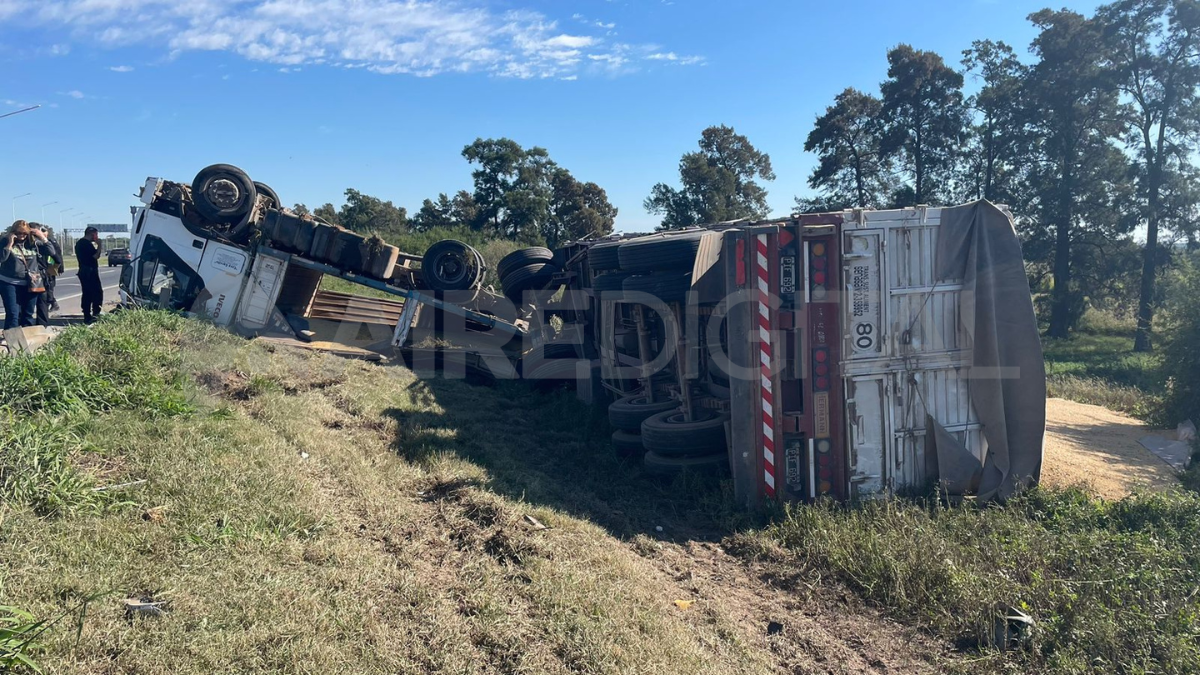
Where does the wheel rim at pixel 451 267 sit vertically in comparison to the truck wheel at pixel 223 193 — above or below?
below

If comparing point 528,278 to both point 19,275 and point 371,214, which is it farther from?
point 371,214

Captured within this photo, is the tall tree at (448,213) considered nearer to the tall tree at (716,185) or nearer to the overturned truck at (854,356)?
the tall tree at (716,185)

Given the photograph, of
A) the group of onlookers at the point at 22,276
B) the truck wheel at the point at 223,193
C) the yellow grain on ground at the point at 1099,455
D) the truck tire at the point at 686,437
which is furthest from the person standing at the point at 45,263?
the yellow grain on ground at the point at 1099,455

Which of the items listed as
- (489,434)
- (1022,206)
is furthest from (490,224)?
(489,434)

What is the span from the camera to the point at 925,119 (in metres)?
29.3

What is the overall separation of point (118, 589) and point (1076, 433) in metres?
8.80

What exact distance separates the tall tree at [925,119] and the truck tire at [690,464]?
86.1 feet

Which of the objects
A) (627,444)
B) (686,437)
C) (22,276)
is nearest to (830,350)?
(686,437)

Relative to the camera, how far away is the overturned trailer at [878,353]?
5.14 meters

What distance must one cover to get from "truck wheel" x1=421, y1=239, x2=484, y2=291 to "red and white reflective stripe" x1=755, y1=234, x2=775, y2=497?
5866mm

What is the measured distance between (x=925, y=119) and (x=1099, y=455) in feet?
83.7

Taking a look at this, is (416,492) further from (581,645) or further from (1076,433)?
(1076,433)

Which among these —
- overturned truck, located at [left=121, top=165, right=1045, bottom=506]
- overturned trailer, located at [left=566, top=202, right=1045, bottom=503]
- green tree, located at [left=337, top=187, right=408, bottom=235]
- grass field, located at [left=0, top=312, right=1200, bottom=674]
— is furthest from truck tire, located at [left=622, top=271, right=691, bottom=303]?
green tree, located at [left=337, top=187, right=408, bottom=235]

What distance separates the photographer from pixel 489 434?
6.97 meters
